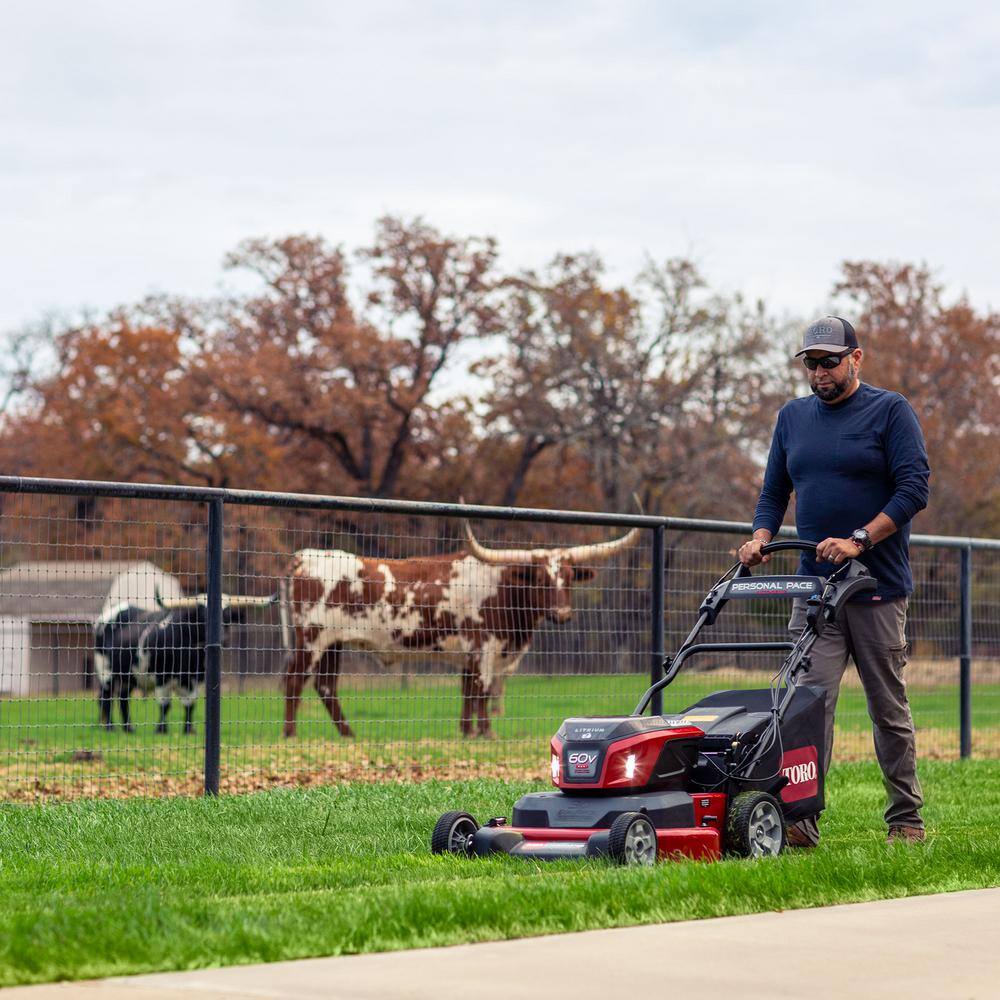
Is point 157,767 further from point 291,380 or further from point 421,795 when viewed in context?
point 291,380

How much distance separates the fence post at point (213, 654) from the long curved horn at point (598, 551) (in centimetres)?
338

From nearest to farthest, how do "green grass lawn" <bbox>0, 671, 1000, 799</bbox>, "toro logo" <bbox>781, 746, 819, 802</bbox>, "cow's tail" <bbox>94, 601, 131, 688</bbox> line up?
1. "toro logo" <bbox>781, 746, 819, 802</bbox>
2. "green grass lawn" <bbox>0, 671, 1000, 799</bbox>
3. "cow's tail" <bbox>94, 601, 131, 688</bbox>

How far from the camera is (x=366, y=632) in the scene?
35.9 feet

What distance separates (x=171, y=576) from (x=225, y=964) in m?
6.07

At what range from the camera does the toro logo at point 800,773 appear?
275 inches

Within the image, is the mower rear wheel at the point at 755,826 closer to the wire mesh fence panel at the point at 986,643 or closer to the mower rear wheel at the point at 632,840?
the mower rear wheel at the point at 632,840

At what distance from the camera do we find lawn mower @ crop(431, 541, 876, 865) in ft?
21.1

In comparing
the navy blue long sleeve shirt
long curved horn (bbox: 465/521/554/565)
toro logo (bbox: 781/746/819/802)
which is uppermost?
the navy blue long sleeve shirt

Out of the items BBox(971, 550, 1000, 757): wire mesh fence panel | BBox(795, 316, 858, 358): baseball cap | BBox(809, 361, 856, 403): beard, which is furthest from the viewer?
BBox(971, 550, 1000, 757): wire mesh fence panel

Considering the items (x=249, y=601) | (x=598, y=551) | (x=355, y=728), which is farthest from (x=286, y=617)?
(x=598, y=551)

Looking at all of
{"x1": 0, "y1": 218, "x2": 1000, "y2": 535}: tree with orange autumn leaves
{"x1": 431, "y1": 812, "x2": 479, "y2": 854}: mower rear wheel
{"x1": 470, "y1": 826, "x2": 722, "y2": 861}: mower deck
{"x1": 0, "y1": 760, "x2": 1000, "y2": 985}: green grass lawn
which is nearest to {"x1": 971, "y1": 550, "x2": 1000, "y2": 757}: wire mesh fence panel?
{"x1": 0, "y1": 760, "x2": 1000, "y2": 985}: green grass lawn

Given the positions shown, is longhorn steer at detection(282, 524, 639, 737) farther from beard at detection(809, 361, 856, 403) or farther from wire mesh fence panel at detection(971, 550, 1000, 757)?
wire mesh fence panel at detection(971, 550, 1000, 757)

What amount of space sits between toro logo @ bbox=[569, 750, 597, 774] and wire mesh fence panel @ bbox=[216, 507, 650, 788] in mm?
3512

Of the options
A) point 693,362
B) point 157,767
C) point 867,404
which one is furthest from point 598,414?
point 867,404
